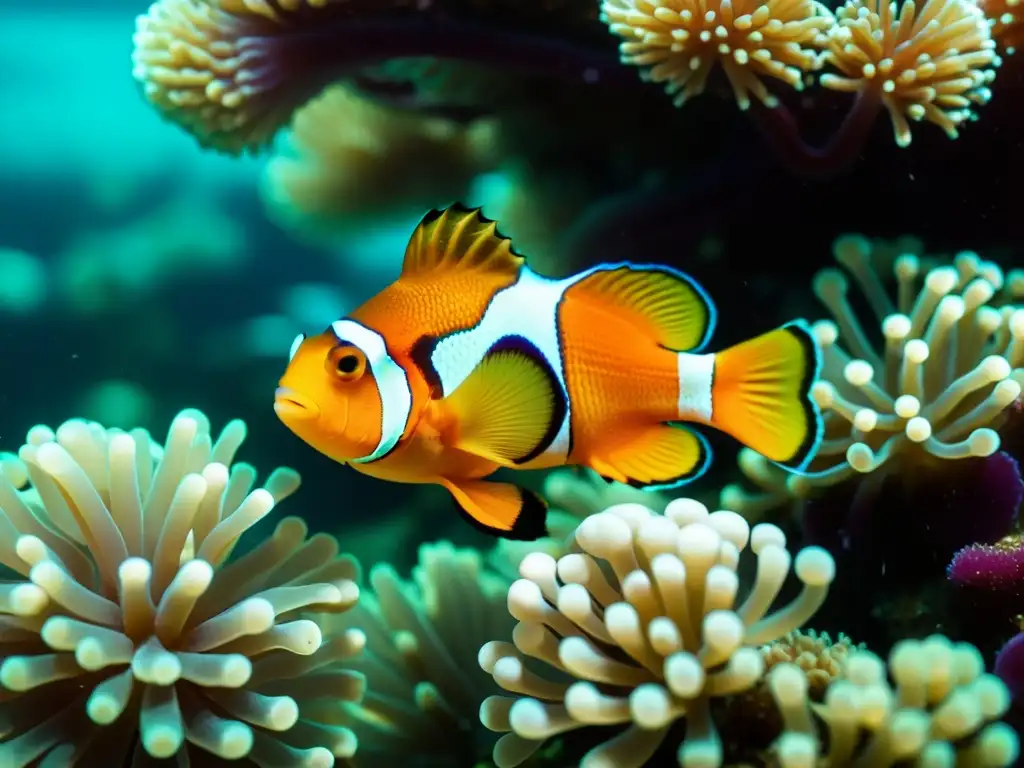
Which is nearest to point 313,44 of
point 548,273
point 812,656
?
point 548,273

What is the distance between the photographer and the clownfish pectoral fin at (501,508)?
0.81 metres

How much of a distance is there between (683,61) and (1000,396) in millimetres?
565

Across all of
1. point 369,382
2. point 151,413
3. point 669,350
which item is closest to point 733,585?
point 669,350

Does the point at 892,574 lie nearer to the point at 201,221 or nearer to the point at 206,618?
the point at 206,618

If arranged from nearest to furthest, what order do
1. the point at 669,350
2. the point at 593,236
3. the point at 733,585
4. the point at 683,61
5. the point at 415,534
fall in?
the point at 733,585
the point at 669,350
the point at 683,61
the point at 593,236
the point at 415,534

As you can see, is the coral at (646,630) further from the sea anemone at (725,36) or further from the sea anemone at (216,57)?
the sea anemone at (216,57)

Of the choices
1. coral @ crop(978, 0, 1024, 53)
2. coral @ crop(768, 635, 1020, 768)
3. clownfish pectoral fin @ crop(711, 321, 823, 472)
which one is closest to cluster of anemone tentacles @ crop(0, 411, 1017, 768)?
coral @ crop(768, 635, 1020, 768)

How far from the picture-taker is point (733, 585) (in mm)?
730

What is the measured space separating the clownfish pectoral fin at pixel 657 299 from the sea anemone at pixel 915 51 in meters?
0.36

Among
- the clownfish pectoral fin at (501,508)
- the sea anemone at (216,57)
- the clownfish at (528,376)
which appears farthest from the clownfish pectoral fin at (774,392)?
the sea anemone at (216,57)

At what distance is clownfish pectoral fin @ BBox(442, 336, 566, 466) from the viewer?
2.68 ft

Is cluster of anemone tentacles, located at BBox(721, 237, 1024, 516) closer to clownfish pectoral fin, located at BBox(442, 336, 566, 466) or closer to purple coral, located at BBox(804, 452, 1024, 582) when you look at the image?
purple coral, located at BBox(804, 452, 1024, 582)

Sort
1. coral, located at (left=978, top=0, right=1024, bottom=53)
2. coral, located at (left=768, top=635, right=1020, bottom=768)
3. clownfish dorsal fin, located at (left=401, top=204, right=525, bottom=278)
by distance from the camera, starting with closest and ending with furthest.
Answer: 1. coral, located at (left=768, top=635, right=1020, bottom=768)
2. clownfish dorsal fin, located at (left=401, top=204, right=525, bottom=278)
3. coral, located at (left=978, top=0, right=1024, bottom=53)

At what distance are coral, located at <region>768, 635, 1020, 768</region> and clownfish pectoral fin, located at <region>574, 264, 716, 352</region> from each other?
1.27 feet
